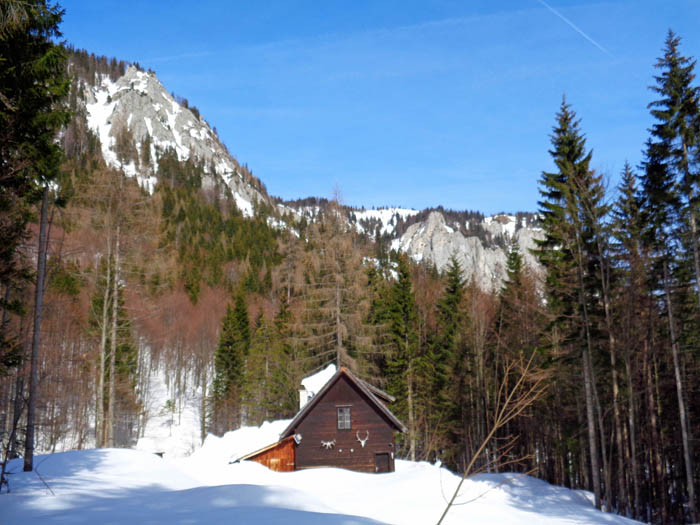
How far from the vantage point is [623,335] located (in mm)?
18359

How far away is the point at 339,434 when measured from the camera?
77.5 feet

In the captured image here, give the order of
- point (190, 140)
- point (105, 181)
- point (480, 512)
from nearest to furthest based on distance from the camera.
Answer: point (480, 512) → point (105, 181) → point (190, 140)

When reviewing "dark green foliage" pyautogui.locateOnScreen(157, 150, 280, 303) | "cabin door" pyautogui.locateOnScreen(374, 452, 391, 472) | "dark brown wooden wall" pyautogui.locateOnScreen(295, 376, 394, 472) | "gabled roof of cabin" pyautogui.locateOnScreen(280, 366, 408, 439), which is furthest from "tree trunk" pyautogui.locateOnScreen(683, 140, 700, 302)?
"dark green foliage" pyautogui.locateOnScreen(157, 150, 280, 303)

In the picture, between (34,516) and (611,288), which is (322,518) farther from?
(611,288)

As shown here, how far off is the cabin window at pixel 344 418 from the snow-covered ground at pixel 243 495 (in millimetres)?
3566

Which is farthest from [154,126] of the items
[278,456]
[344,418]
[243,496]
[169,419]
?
[243,496]

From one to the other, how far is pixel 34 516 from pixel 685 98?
69.5 feet

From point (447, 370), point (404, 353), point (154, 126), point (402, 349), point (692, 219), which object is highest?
point (154, 126)

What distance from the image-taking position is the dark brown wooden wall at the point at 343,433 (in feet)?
76.1

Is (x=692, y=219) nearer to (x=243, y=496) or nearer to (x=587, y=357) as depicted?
(x=587, y=357)

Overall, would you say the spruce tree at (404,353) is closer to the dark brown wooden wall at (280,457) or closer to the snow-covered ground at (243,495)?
the snow-covered ground at (243,495)

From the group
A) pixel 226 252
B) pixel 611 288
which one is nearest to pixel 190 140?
pixel 226 252

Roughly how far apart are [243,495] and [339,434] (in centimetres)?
Result: 1560

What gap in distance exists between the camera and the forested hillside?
12.4 meters
